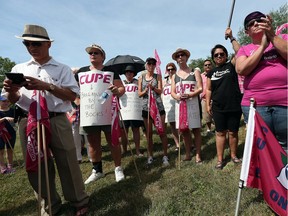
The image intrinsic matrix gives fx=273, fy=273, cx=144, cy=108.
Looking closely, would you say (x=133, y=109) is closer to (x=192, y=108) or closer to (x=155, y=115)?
(x=155, y=115)

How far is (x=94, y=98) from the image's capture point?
4660 mm

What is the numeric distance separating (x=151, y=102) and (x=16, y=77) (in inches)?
136

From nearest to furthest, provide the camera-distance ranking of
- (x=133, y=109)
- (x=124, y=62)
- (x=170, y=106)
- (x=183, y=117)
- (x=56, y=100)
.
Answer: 1. (x=56, y=100)
2. (x=183, y=117)
3. (x=133, y=109)
4. (x=170, y=106)
5. (x=124, y=62)

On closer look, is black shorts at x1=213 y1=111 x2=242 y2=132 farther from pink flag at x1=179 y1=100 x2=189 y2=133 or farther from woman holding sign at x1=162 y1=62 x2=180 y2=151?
woman holding sign at x1=162 y1=62 x2=180 y2=151

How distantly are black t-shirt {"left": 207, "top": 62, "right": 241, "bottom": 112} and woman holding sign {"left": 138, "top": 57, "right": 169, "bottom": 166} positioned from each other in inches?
54.4

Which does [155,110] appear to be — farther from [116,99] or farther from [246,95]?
[246,95]

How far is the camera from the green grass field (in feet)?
11.3

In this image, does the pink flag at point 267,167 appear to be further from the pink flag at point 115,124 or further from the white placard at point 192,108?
the white placard at point 192,108

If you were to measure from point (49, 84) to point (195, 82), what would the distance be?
10.5 ft

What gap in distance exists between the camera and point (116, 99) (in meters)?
4.79

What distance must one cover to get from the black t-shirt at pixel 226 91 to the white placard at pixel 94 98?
197 cm

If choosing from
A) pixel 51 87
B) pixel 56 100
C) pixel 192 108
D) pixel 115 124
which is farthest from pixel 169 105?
pixel 51 87

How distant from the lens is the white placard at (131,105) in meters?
6.41

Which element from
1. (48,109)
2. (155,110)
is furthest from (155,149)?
(48,109)
